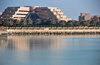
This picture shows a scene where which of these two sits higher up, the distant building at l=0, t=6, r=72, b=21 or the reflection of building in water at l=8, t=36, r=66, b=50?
the distant building at l=0, t=6, r=72, b=21

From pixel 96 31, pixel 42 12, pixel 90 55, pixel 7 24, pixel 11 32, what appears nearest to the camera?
pixel 90 55

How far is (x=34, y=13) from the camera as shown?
145250mm

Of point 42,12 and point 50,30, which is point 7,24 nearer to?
point 50,30

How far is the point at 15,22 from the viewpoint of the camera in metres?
107

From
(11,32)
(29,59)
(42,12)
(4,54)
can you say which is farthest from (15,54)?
(42,12)

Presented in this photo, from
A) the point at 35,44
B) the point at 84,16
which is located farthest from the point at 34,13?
the point at 35,44

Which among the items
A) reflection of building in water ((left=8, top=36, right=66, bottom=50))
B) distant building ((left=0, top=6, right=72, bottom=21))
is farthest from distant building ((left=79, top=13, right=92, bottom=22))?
reflection of building in water ((left=8, top=36, right=66, bottom=50))

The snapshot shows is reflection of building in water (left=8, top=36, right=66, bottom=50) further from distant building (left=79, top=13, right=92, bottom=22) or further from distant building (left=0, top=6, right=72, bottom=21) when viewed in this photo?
distant building (left=79, top=13, right=92, bottom=22)

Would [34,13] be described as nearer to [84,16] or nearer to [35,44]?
[84,16]

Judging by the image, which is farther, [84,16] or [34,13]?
[84,16]

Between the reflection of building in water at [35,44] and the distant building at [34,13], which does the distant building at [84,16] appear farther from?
the reflection of building in water at [35,44]

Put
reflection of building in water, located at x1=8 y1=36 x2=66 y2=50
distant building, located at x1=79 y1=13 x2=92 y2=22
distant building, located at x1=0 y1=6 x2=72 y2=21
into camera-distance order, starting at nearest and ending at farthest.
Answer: reflection of building in water, located at x1=8 y1=36 x2=66 y2=50, distant building, located at x1=0 y1=6 x2=72 y2=21, distant building, located at x1=79 y1=13 x2=92 y2=22

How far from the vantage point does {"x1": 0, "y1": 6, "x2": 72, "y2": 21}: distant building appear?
137 metres

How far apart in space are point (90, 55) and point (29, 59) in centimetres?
695
